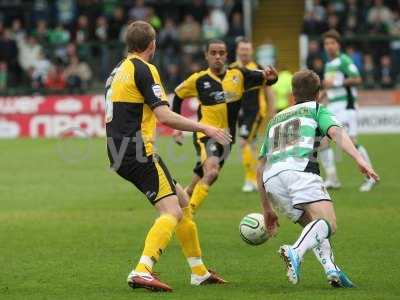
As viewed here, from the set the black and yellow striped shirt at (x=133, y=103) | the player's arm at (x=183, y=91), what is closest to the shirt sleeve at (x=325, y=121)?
the black and yellow striped shirt at (x=133, y=103)

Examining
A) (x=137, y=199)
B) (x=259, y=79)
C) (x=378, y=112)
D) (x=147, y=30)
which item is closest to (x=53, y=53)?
(x=378, y=112)

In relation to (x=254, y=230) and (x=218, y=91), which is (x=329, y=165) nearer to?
(x=218, y=91)

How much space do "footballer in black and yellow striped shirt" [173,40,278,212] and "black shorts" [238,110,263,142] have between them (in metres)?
3.85

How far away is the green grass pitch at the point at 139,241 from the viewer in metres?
8.39

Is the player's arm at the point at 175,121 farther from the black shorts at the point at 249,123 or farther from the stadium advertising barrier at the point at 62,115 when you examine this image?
the stadium advertising barrier at the point at 62,115

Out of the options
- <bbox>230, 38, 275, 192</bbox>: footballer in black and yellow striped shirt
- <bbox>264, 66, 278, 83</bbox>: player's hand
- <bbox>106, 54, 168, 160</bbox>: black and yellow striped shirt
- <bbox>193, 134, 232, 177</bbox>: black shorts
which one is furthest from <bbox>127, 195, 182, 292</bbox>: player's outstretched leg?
<bbox>230, 38, 275, 192</bbox>: footballer in black and yellow striped shirt

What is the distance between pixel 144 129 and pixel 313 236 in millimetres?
1672

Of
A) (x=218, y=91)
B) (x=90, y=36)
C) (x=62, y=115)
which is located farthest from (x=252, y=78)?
(x=90, y=36)

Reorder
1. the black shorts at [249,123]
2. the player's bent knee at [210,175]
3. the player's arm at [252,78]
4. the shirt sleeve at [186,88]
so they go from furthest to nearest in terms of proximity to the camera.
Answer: the black shorts at [249,123] → the shirt sleeve at [186,88] → the player's arm at [252,78] → the player's bent knee at [210,175]

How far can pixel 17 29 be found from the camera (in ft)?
106

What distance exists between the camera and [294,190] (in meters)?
8.16

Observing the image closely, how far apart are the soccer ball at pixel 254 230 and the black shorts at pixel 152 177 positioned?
0.93 metres

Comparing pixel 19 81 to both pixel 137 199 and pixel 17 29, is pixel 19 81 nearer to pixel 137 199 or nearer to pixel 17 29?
pixel 17 29

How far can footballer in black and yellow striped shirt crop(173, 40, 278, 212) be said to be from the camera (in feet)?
40.6
